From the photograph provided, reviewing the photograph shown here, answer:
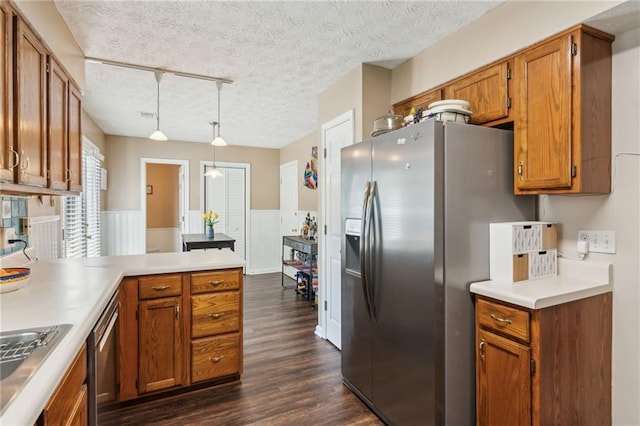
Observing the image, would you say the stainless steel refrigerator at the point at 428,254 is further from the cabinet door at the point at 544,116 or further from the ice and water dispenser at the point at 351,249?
the ice and water dispenser at the point at 351,249

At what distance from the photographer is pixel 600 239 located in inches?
68.5

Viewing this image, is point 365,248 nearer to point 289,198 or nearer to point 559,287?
point 559,287

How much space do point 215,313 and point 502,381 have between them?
1.81 metres

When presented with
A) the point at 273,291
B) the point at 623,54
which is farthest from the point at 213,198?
the point at 623,54

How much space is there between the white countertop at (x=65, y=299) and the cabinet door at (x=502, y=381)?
1.66 metres

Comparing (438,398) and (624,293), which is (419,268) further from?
(624,293)

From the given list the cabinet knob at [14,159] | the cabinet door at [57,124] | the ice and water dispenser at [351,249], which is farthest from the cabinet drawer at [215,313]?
the cabinet knob at [14,159]

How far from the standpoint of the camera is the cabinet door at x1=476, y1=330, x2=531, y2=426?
1.53m

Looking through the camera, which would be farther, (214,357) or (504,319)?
(214,357)

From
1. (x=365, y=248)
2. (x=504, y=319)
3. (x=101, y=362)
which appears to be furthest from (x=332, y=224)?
(x=101, y=362)

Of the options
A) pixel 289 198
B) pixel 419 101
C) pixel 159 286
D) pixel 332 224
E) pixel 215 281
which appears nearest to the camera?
pixel 159 286

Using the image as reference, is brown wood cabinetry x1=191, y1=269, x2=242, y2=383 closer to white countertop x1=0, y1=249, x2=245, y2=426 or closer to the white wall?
white countertop x1=0, y1=249, x2=245, y2=426

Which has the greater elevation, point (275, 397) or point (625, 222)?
point (625, 222)

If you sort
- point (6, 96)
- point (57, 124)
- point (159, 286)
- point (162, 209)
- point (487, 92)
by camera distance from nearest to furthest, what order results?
point (6, 96)
point (57, 124)
point (487, 92)
point (159, 286)
point (162, 209)
